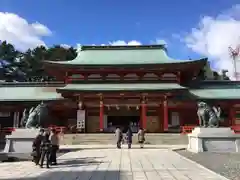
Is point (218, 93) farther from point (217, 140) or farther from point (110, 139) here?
point (217, 140)

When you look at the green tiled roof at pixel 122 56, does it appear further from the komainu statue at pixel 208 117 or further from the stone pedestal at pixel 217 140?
the stone pedestal at pixel 217 140

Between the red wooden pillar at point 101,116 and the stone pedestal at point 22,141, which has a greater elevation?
the red wooden pillar at point 101,116

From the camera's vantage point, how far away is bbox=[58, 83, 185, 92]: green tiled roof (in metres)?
32.8

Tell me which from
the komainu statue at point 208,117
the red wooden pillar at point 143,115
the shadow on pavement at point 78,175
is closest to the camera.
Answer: the shadow on pavement at point 78,175

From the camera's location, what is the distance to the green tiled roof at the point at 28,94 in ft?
115

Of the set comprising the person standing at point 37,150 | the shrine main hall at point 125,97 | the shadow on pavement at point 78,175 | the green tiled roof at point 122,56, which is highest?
the green tiled roof at point 122,56

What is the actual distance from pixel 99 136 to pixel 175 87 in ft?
31.6

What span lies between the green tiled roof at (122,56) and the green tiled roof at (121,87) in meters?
2.47

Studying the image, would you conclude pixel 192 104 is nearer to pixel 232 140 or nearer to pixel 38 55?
pixel 232 140

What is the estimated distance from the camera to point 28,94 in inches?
1447

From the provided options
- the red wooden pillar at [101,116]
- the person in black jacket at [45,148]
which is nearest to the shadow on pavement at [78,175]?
the person in black jacket at [45,148]

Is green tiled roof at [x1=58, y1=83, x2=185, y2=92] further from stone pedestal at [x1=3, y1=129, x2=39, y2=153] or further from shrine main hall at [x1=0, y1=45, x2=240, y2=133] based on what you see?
stone pedestal at [x1=3, y1=129, x2=39, y2=153]

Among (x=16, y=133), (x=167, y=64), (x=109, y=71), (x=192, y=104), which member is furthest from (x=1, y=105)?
(x=192, y=104)

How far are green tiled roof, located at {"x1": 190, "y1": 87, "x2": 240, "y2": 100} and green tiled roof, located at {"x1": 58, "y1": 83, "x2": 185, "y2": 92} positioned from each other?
2810mm
